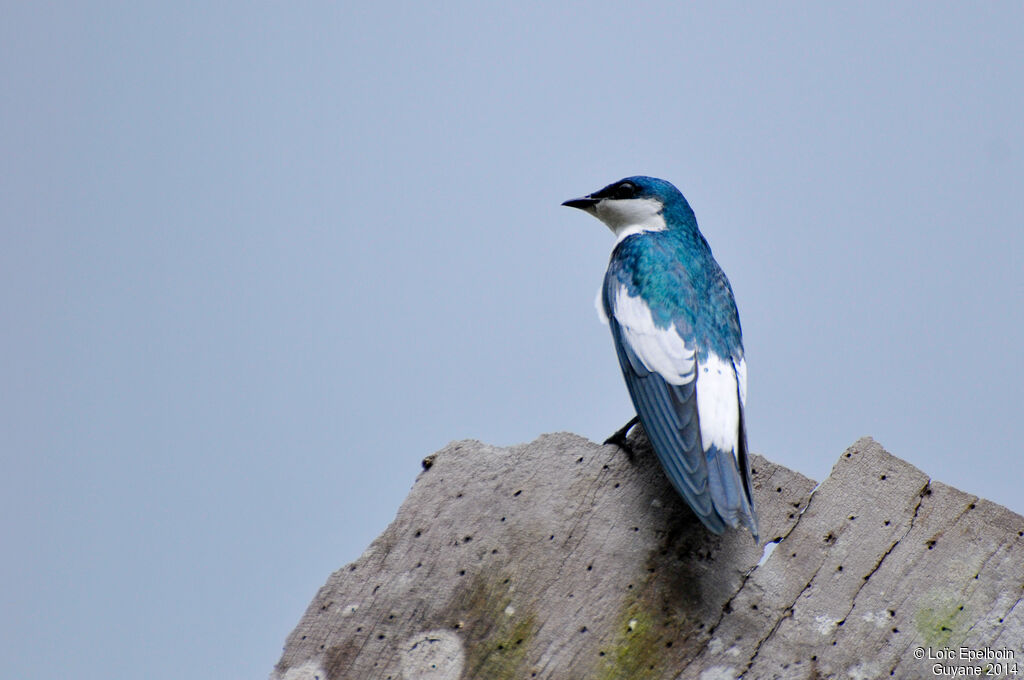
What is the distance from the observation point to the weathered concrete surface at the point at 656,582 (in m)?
3.25

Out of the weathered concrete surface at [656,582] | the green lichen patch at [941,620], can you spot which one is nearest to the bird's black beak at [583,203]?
the weathered concrete surface at [656,582]

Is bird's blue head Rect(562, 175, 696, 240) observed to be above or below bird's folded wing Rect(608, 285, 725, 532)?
above

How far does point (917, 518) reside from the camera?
3.46 meters

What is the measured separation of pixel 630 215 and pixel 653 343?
1.30 m

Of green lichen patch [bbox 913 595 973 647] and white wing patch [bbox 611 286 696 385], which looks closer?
green lichen patch [bbox 913 595 973 647]

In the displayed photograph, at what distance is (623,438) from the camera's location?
3.71 metres

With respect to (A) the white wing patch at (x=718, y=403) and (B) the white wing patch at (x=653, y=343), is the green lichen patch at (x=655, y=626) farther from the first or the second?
(B) the white wing patch at (x=653, y=343)

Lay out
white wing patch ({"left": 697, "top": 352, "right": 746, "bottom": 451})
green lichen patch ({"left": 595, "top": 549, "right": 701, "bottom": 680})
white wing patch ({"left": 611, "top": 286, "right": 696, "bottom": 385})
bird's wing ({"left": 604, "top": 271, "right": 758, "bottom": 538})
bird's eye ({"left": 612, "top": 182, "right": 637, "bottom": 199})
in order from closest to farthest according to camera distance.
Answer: green lichen patch ({"left": 595, "top": 549, "right": 701, "bottom": 680})
bird's wing ({"left": 604, "top": 271, "right": 758, "bottom": 538})
white wing patch ({"left": 697, "top": 352, "right": 746, "bottom": 451})
white wing patch ({"left": 611, "top": 286, "right": 696, "bottom": 385})
bird's eye ({"left": 612, "top": 182, "right": 637, "bottom": 199})

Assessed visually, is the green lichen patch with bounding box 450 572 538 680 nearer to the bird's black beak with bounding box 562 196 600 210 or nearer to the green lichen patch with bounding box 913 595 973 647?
the green lichen patch with bounding box 913 595 973 647

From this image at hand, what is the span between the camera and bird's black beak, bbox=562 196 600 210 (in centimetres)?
518

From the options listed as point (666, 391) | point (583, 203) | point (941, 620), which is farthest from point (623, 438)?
point (583, 203)

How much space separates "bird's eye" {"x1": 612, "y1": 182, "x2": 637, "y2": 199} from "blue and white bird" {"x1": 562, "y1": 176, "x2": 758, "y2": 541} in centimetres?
19

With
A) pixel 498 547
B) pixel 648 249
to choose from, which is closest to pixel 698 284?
pixel 648 249

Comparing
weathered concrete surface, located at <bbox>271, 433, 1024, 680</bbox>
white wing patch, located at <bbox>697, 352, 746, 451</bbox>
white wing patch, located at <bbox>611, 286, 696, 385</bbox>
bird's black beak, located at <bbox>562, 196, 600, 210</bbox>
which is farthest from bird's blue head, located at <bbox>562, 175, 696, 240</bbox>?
weathered concrete surface, located at <bbox>271, 433, 1024, 680</bbox>
